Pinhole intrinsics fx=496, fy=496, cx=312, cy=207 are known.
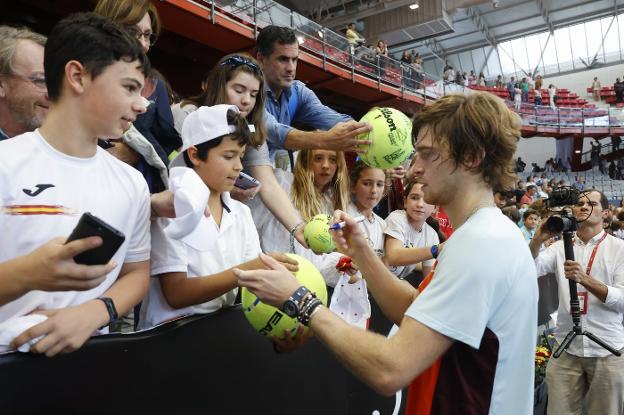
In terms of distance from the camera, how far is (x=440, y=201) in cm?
158

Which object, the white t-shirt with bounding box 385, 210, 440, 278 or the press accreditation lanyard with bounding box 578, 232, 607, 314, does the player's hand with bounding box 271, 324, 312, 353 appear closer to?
the white t-shirt with bounding box 385, 210, 440, 278

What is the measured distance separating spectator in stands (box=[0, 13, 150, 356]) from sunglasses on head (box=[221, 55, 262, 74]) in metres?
1.02

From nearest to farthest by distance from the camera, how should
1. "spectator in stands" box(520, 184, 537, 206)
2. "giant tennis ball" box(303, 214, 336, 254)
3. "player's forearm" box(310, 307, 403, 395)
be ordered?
"player's forearm" box(310, 307, 403, 395), "giant tennis ball" box(303, 214, 336, 254), "spectator in stands" box(520, 184, 537, 206)

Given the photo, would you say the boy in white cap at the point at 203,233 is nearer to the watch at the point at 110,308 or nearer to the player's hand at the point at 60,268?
the watch at the point at 110,308

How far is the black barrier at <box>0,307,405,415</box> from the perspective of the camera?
1.22 m

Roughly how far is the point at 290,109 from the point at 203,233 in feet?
6.51

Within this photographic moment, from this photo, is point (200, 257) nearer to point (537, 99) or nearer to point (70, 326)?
point (70, 326)

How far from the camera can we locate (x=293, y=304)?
1457 mm

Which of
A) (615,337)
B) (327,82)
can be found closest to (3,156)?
(615,337)

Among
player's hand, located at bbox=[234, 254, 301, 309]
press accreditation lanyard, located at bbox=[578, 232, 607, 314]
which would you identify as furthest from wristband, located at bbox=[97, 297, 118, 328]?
press accreditation lanyard, located at bbox=[578, 232, 607, 314]

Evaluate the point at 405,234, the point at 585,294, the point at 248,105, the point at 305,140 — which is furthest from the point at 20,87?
the point at 585,294

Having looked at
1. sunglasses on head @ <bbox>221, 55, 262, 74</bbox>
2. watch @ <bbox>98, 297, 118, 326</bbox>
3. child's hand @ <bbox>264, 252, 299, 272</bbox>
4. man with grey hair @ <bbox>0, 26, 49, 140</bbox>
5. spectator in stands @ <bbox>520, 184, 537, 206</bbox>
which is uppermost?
sunglasses on head @ <bbox>221, 55, 262, 74</bbox>

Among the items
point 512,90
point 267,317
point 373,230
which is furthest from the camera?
point 512,90

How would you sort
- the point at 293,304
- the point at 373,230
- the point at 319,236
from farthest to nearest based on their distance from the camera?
1. the point at 373,230
2. the point at 319,236
3. the point at 293,304
